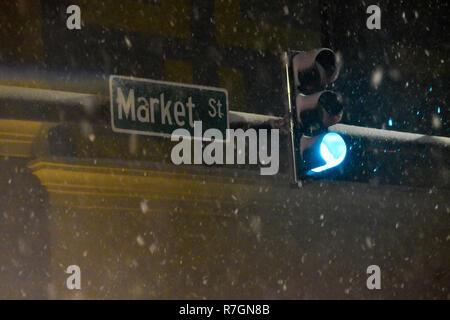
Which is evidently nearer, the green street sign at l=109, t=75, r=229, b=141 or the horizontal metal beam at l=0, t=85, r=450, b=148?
the horizontal metal beam at l=0, t=85, r=450, b=148

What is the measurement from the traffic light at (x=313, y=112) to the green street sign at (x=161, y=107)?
0.54 metres

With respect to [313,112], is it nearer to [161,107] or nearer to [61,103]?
[161,107]

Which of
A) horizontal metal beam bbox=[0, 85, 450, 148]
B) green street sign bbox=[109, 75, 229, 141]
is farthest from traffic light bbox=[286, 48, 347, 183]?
green street sign bbox=[109, 75, 229, 141]

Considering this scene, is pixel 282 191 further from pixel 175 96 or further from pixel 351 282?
pixel 175 96

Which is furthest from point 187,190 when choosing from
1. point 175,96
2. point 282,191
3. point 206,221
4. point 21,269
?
Answer: point 175,96

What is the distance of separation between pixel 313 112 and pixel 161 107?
3.61ft

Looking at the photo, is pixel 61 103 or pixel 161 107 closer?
pixel 61 103

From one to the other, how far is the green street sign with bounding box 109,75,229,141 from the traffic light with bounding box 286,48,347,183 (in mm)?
545

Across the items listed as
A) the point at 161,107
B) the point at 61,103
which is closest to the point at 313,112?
the point at 161,107

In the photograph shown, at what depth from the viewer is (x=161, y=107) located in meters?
5.88

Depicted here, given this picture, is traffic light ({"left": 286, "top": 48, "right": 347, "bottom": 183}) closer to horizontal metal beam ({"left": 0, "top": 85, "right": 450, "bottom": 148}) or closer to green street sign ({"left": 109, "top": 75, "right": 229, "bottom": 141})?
horizontal metal beam ({"left": 0, "top": 85, "right": 450, "bottom": 148})

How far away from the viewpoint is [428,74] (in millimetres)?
14633

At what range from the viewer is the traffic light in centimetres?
590

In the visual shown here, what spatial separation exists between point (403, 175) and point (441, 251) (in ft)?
4.77
